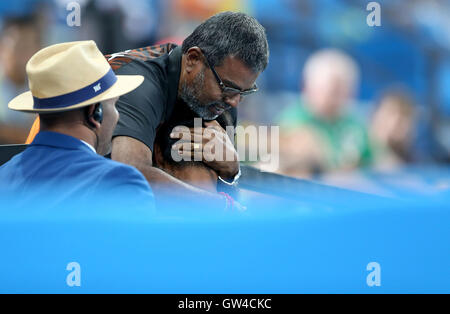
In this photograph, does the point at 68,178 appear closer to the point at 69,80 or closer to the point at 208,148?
the point at 69,80

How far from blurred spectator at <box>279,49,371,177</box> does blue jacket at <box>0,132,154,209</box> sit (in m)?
3.04

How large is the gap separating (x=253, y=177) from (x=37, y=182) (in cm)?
111

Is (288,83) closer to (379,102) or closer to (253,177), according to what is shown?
(379,102)

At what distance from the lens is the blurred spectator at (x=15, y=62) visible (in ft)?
12.6

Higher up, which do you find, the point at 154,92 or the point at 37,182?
the point at 154,92

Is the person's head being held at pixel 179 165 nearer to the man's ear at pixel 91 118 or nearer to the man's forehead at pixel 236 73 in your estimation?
the man's forehead at pixel 236 73

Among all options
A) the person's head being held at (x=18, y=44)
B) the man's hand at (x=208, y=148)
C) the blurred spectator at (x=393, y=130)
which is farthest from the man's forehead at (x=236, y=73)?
the blurred spectator at (x=393, y=130)

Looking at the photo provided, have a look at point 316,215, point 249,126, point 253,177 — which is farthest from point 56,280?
point 249,126

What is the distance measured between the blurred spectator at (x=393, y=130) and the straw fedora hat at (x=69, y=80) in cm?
359

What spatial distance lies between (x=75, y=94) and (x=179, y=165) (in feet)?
1.77

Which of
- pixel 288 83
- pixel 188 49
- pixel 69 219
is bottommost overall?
pixel 69 219

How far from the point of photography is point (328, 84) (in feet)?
16.5

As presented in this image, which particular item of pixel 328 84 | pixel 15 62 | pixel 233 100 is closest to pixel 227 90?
pixel 233 100

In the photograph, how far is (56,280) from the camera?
1.30 m
